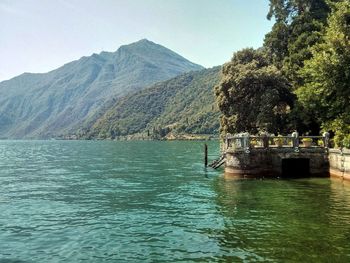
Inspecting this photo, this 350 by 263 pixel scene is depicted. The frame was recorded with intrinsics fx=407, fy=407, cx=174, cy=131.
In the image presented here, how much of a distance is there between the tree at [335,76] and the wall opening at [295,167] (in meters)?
4.20

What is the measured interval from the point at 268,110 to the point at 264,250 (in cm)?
3625

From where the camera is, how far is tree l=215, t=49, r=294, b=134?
1996 inches

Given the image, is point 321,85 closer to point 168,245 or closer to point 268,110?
point 268,110

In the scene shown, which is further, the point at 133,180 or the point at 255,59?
the point at 255,59

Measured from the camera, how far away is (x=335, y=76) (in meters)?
37.8

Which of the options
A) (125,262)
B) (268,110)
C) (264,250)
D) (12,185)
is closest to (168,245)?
(125,262)

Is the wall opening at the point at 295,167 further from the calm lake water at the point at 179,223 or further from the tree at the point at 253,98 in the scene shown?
the tree at the point at 253,98

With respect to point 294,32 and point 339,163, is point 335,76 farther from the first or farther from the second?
point 294,32

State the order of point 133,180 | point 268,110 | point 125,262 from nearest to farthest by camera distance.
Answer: point 125,262 → point 133,180 → point 268,110

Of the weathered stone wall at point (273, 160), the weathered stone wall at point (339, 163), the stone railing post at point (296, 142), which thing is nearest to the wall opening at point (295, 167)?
the weathered stone wall at point (273, 160)

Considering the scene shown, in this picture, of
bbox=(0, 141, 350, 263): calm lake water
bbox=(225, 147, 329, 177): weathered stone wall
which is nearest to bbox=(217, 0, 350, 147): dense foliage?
bbox=(225, 147, 329, 177): weathered stone wall

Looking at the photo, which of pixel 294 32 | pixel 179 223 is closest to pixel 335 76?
pixel 294 32

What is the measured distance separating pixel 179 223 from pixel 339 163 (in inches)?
847

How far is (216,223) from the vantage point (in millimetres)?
20656
